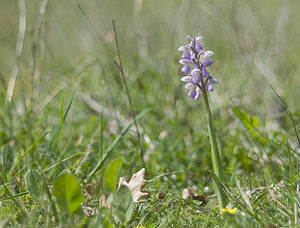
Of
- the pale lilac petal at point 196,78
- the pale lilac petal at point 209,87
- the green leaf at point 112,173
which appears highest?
the pale lilac petal at point 196,78

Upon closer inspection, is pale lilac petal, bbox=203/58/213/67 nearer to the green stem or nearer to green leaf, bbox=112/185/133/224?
the green stem

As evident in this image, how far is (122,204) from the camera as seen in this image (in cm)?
147

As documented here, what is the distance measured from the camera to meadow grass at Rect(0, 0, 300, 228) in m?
1.52

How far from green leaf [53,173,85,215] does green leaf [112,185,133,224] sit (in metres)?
0.14

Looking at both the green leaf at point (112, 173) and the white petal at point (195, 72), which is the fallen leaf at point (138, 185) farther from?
the white petal at point (195, 72)

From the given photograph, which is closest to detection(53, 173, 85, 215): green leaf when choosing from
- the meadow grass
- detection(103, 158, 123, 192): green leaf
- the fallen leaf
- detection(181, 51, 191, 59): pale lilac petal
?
the meadow grass

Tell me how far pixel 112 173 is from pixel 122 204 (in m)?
0.13

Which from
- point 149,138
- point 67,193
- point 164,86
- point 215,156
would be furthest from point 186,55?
point 164,86

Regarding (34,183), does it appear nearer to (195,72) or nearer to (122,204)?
(122,204)

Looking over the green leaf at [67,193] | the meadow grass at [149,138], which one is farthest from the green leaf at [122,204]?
the green leaf at [67,193]

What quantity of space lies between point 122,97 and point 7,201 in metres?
1.89

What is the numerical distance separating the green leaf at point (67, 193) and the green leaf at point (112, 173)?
121mm

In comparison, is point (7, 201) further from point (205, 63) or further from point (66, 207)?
point (205, 63)

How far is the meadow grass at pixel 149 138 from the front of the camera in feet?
4.98
